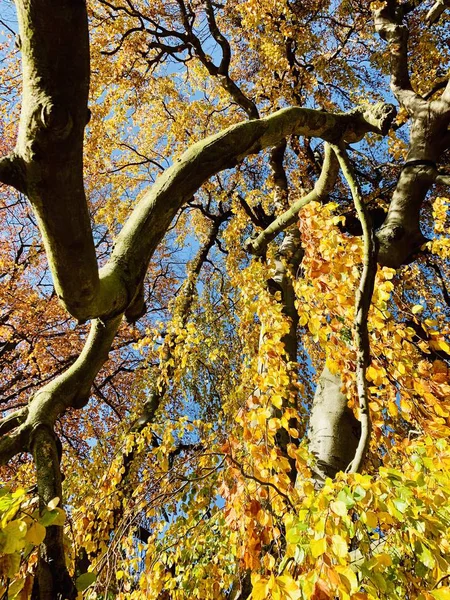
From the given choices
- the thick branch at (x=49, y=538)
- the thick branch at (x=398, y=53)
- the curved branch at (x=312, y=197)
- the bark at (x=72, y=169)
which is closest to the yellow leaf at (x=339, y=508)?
the thick branch at (x=49, y=538)

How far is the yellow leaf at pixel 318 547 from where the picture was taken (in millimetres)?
1055

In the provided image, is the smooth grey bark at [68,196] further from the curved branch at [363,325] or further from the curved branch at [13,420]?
the curved branch at [363,325]

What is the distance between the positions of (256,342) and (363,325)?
3.35 metres

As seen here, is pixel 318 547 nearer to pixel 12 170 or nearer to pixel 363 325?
pixel 363 325

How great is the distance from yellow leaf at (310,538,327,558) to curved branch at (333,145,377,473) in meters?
0.51

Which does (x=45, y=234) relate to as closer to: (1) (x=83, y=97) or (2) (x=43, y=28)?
(1) (x=83, y=97)

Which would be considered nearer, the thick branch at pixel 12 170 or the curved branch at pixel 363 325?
the thick branch at pixel 12 170

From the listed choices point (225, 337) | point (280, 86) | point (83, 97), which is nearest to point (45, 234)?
point (83, 97)

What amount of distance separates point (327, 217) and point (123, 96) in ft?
18.5

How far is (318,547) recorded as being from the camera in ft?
3.51

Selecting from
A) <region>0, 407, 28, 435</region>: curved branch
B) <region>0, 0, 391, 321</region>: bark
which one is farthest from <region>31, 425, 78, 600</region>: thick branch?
<region>0, 0, 391, 321</region>: bark

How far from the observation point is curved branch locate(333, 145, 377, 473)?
1.59 meters

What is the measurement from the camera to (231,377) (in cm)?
579

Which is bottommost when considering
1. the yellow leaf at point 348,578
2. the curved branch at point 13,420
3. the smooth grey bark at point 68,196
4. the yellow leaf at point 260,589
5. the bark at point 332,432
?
the bark at point 332,432
